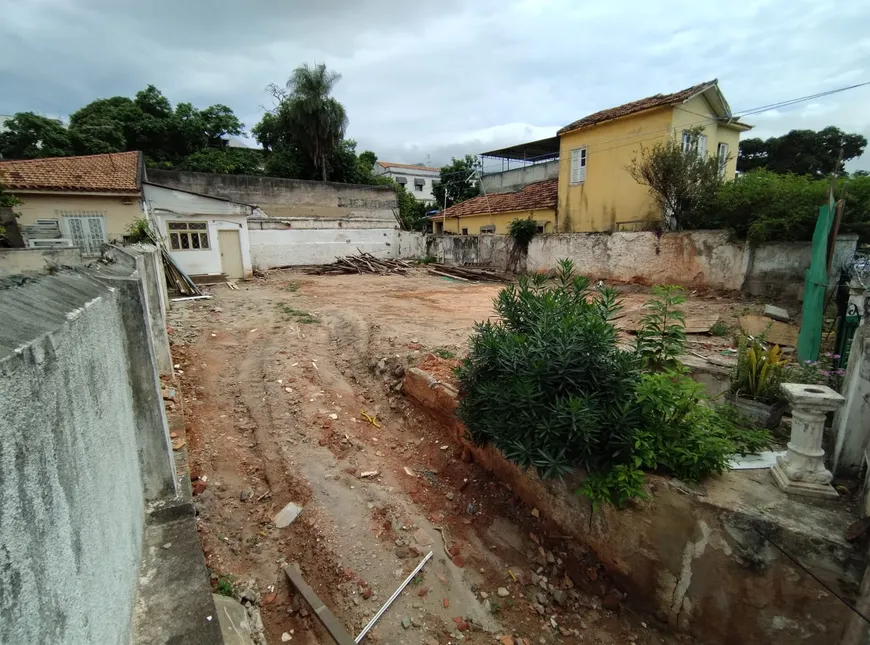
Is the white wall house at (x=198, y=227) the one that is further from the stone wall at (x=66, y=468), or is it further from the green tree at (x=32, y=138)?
the stone wall at (x=66, y=468)

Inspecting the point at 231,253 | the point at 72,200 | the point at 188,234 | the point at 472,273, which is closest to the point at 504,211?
the point at 472,273

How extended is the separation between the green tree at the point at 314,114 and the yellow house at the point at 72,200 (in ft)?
40.4

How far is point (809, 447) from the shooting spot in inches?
103

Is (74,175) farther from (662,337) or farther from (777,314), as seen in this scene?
(777,314)

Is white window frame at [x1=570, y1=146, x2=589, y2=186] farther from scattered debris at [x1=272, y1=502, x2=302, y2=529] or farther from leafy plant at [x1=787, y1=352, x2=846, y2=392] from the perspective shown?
scattered debris at [x1=272, y1=502, x2=302, y2=529]

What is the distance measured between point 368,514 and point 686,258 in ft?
35.1

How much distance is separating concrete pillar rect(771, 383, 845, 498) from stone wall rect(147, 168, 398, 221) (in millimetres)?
20650

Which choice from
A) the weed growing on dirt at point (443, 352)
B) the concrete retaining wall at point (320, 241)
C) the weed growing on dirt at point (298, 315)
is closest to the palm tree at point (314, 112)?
the concrete retaining wall at point (320, 241)

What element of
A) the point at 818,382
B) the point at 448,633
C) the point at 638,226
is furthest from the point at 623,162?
the point at 448,633

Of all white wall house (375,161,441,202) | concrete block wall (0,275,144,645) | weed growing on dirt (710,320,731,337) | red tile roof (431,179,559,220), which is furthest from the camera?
white wall house (375,161,441,202)

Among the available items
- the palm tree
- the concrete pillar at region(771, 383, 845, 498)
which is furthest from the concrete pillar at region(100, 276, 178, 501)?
the palm tree

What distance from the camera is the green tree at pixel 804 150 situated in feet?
79.0

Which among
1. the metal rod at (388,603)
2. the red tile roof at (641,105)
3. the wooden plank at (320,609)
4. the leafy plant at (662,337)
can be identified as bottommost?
the metal rod at (388,603)

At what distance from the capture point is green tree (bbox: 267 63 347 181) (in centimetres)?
2367
